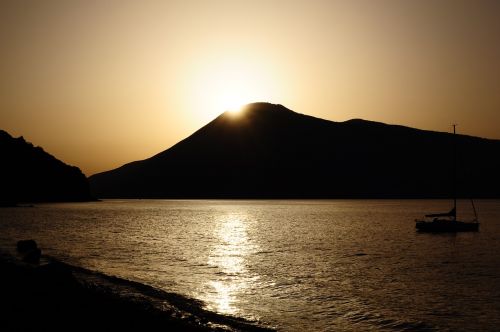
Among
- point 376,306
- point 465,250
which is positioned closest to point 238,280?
point 376,306

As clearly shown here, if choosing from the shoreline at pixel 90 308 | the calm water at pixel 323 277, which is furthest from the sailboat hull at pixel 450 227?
the shoreline at pixel 90 308

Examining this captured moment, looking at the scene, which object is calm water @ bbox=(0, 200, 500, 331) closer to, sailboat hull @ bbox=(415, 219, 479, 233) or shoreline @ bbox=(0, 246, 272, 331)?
shoreline @ bbox=(0, 246, 272, 331)

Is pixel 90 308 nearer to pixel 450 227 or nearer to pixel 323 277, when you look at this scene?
pixel 323 277

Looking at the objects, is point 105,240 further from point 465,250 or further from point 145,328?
point 145,328

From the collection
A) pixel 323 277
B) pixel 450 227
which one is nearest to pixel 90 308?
pixel 323 277

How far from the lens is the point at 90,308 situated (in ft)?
66.7

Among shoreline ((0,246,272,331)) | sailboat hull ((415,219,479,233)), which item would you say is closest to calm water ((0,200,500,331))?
shoreline ((0,246,272,331))

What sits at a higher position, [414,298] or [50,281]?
[50,281]

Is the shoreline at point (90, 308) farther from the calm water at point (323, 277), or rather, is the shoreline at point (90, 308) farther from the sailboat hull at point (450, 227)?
the sailboat hull at point (450, 227)

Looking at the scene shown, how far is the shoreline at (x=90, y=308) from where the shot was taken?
58.7 ft

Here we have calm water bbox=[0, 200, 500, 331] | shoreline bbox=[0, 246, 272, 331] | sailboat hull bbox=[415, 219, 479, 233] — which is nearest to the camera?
shoreline bbox=[0, 246, 272, 331]

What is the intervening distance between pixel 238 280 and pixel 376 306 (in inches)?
431

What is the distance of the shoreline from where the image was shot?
17906 mm

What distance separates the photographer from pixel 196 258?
1871 inches
